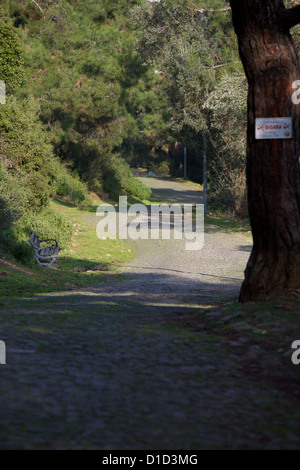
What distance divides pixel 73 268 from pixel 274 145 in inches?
341

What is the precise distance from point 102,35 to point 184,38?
905 centimetres

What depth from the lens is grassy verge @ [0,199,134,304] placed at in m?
11.4

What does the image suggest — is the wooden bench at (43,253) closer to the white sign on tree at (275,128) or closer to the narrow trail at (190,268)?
the narrow trail at (190,268)

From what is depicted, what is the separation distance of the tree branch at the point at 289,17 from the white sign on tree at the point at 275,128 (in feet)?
4.11

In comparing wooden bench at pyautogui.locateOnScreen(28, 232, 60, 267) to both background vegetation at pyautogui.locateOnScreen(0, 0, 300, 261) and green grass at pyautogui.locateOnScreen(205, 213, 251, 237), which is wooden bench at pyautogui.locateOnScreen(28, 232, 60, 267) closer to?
background vegetation at pyautogui.locateOnScreen(0, 0, 300, 261)

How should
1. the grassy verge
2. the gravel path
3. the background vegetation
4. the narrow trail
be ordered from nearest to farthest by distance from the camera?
the gravel path
the grassy verge
the narrow trail
the background vegetation

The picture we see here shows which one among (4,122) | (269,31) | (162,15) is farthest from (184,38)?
(269,31)

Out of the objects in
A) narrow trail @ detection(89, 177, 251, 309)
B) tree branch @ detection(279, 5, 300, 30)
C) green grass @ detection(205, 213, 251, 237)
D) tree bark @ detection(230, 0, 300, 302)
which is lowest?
narrow trail @ detection(89, 177, 251, 309)

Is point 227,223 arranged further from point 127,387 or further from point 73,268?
point 127,387

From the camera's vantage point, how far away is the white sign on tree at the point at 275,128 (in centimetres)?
759

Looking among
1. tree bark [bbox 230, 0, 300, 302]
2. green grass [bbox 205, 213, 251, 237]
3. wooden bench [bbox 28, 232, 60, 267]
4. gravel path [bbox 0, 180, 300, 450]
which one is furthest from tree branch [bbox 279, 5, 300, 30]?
green grass [bbox 205, 213, 251, 237]

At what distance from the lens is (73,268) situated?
15.2m

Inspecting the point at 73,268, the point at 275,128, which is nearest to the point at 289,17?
the point at 275,128

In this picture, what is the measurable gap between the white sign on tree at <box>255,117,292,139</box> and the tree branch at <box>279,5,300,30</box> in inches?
49.3
